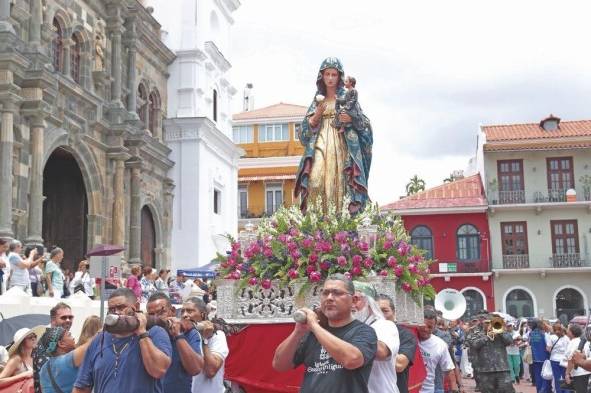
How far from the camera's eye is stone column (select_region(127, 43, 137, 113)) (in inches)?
973

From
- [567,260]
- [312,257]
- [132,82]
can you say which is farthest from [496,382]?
[567,260]

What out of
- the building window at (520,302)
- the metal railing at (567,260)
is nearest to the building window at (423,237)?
the building window at (520,302)

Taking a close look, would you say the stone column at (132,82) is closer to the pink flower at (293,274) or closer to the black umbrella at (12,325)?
the black umbrella at (12,325)

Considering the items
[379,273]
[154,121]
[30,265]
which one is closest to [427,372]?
[379,273]

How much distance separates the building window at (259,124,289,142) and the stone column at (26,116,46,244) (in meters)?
28.4

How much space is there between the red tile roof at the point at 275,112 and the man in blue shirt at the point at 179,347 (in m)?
41.2

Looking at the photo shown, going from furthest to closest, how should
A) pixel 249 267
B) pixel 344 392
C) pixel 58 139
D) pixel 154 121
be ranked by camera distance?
1. pixel 154 121
2. pixel 58 139
3. pixel 249 267
4. pixel 344 392

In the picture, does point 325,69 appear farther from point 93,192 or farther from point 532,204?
point 532,204

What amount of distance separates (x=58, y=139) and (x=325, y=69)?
39.9ft

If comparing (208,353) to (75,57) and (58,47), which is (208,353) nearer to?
(58,47)

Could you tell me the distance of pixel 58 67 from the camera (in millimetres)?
20781

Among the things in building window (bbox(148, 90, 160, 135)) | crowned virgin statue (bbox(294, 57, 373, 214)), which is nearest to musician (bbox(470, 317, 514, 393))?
crowned virgin statue (bbox(294, 57, 373, 214))

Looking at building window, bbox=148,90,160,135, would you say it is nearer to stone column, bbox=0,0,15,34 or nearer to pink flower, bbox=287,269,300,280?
stone column, bbox=0,0,15,34

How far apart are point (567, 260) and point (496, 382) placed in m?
27.7
